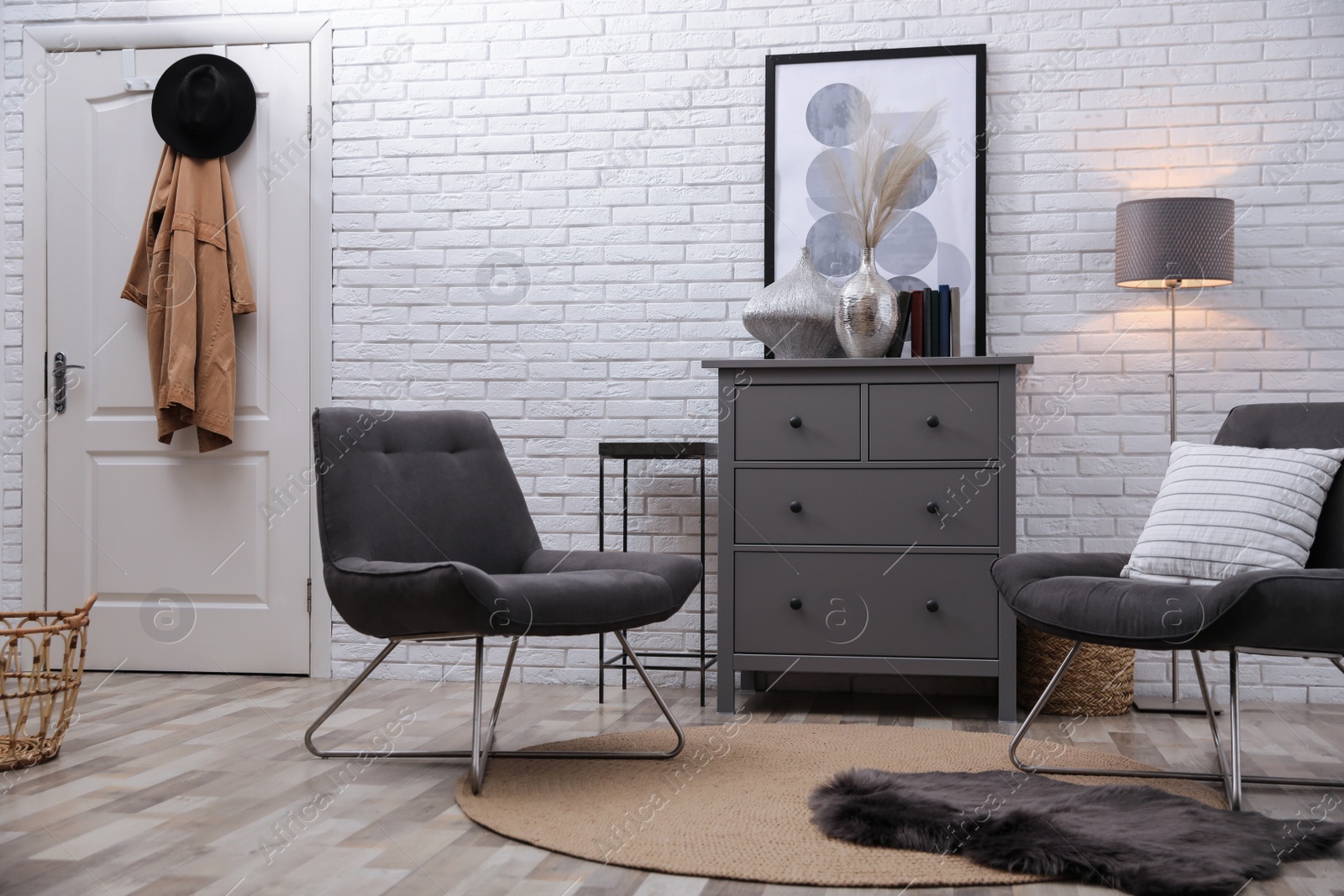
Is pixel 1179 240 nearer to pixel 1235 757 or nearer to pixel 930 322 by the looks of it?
pixel 930 322

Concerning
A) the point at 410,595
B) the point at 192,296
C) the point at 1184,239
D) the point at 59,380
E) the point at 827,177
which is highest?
the point at 827,177

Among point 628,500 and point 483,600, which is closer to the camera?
point 483,600

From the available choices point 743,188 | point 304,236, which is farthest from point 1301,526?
point 304,236

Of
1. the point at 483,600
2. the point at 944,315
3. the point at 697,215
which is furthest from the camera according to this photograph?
the point at 697,215

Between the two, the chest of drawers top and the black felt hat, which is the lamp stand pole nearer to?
the chest of drawers top

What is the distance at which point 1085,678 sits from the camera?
3.11 metres

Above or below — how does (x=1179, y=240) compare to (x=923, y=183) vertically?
below

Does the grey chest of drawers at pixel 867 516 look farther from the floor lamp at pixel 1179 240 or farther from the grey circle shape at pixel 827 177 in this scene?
the grey circle shape at pixel 827 177

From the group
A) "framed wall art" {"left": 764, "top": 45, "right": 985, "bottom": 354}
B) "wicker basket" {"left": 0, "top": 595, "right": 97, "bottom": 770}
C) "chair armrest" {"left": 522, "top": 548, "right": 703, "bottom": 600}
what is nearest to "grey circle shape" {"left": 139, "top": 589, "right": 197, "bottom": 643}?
"wicker basket" {"left": 0, "top": 595, "right": 97, "bottom": 770}

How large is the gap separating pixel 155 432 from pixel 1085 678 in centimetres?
302

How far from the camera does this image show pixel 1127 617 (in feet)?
7.00

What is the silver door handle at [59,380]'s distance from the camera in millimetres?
3846

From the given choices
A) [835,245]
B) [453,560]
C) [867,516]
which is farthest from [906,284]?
[453,560]

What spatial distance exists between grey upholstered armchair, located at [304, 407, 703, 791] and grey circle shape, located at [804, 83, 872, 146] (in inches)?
57.0
